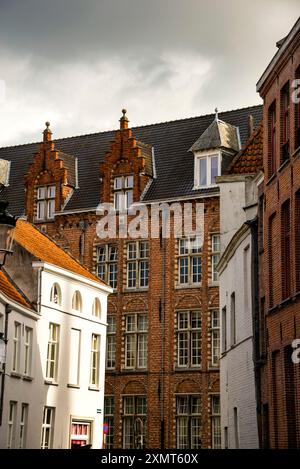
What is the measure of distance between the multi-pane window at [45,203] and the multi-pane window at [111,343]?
5.49 metres

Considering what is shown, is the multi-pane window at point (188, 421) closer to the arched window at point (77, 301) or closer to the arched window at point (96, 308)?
the arched window at point (96, 308)

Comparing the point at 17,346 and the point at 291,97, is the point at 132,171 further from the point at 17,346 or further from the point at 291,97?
the point at 291,97

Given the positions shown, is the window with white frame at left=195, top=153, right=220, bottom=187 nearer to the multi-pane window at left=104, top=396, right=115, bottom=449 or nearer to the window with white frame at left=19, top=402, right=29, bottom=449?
the multi-pane window at left=104, top=396, right=115, bottom=449

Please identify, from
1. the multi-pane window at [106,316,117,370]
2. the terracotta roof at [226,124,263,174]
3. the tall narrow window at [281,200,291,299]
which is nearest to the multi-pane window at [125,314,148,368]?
the multi-pane window at [106,316,117,370]

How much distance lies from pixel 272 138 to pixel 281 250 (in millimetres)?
3221

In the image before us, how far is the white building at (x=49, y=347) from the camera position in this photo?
2866 cm

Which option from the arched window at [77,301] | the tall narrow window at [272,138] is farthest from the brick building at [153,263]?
the tall narrow window at [272,138]

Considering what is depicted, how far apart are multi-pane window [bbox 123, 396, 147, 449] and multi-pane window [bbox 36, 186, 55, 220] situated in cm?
871

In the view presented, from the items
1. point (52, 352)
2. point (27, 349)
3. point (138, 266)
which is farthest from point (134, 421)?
point (27, 349)

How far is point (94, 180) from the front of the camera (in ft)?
145

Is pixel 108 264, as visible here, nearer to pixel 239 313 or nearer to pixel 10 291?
pixel 10 291

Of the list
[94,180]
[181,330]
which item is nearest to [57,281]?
[181,330]

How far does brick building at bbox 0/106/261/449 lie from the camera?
128 ft
